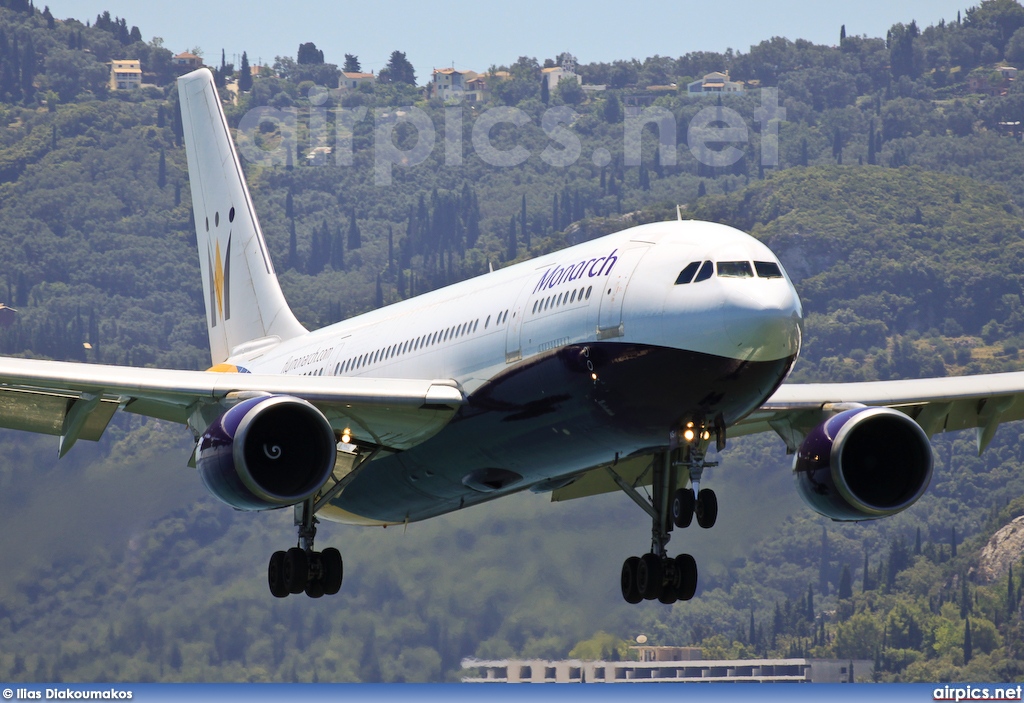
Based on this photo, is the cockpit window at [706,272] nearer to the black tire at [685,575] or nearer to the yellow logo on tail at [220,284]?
the black tire at [685,575]

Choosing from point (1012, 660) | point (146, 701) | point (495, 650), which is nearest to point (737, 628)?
point (1012, 660)

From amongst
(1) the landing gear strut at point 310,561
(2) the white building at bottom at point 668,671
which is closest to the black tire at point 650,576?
(1) the landing gear strut at point 310,561

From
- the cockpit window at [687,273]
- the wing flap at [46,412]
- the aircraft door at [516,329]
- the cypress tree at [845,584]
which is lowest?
the cypress tree at [845,584]

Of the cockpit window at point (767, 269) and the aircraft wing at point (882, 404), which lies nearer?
the cockpit window at point (767, 269)

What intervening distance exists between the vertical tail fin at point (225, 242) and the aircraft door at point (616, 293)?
15.6 m

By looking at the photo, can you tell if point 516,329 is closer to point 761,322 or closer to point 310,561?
point 761,322

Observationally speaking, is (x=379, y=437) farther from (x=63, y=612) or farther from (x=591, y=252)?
(x=63, y=612)

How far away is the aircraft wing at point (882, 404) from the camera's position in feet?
102

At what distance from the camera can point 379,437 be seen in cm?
3050

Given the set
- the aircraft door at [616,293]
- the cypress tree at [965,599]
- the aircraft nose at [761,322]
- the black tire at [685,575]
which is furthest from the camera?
the cypress tree at [965,599]

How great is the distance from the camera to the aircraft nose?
23.9 metres

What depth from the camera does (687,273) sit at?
25031mm

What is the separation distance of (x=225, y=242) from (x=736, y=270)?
22781 millimetres

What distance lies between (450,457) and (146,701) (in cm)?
7143
